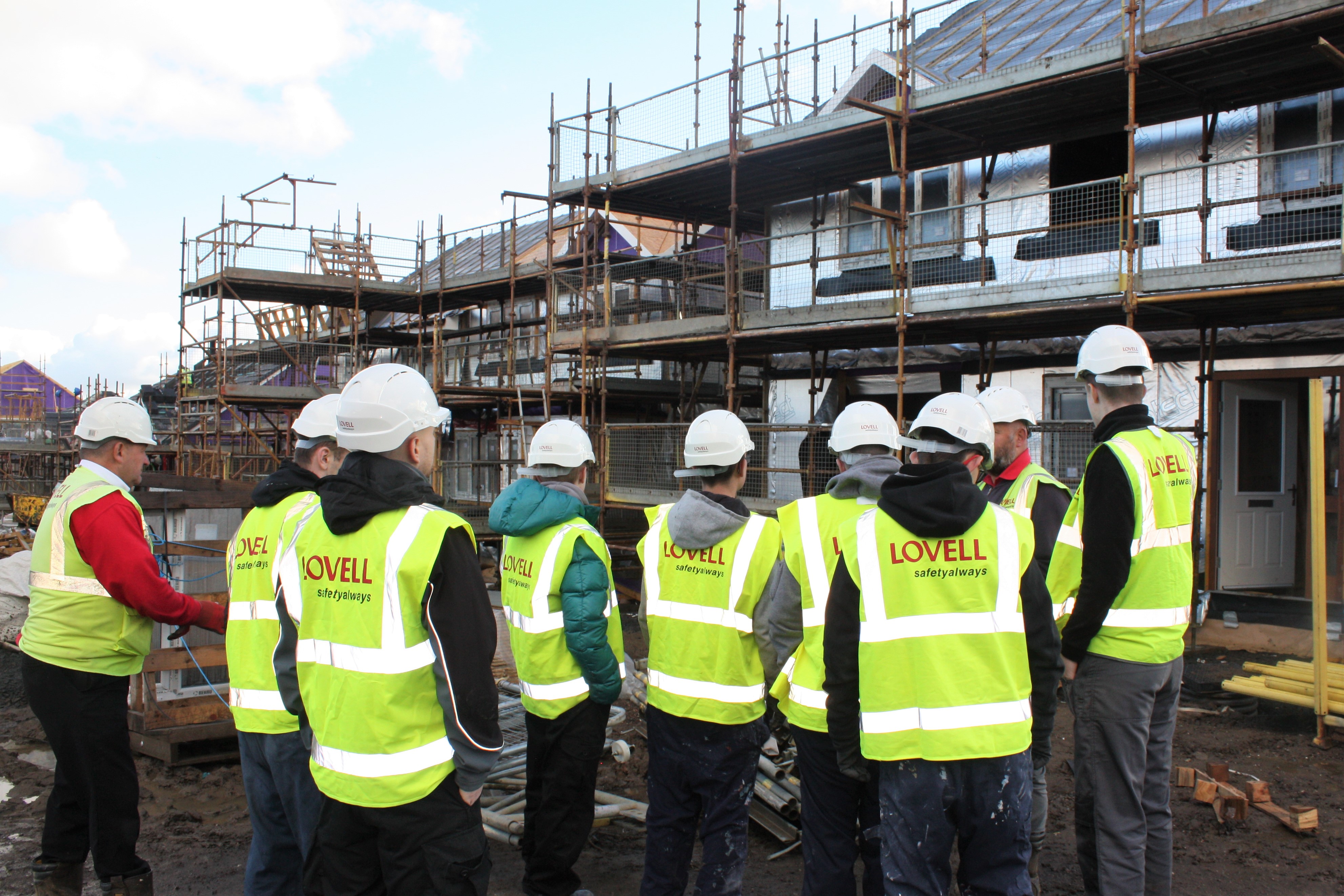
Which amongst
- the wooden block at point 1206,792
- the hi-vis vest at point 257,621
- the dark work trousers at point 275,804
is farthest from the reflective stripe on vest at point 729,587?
the wooden block at point 1206,792

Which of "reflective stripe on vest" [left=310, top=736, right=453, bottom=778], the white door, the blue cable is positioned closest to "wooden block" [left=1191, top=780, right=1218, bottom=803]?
"reflective stripe on vest" [left=310, top=736, right=453, bottom=778]

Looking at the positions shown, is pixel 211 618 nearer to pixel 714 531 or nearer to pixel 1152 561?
pixel 714 531

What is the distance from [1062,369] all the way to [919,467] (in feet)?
33.2

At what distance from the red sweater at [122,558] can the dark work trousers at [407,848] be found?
1879mm

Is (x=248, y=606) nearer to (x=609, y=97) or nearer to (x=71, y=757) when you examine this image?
(x=71, y=757)

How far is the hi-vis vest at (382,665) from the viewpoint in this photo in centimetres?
258

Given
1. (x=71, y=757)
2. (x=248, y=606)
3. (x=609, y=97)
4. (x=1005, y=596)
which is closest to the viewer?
(x=1005, y=596)

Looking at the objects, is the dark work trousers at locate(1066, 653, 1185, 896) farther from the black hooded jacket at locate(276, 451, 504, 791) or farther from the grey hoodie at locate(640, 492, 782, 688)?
the black hooded jacket at locate(276, 451, 504, 791)

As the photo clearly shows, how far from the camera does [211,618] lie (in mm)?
4266

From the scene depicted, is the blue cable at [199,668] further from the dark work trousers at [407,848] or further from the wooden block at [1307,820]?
the wooden block at [1307,820]

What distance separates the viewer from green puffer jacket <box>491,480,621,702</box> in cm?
390

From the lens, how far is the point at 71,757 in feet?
12.9

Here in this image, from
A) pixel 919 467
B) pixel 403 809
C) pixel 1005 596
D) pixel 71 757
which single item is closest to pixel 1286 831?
pixel 1005 596

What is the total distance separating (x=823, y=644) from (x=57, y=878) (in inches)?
141
